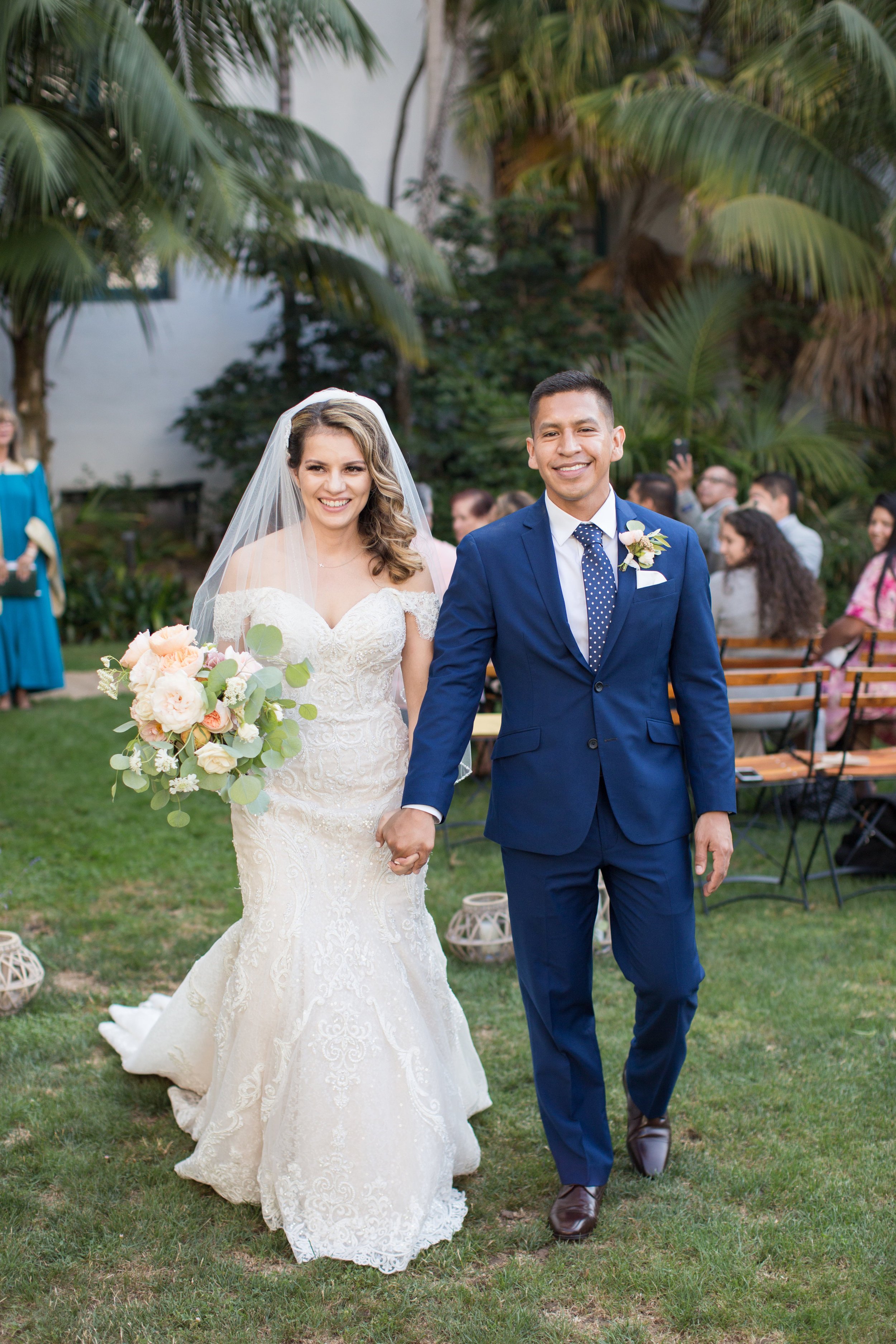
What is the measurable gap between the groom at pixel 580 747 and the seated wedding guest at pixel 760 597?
3.47 meters

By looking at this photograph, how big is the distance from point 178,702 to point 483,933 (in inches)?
92.7

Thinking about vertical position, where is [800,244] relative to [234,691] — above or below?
above

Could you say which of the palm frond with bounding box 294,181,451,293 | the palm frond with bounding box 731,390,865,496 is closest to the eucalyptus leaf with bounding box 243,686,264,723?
the palm frond with bounding box 731,390,865,496

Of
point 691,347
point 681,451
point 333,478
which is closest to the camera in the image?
point 333,478

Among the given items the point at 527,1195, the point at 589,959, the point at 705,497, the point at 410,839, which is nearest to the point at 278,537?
the point at 410,839

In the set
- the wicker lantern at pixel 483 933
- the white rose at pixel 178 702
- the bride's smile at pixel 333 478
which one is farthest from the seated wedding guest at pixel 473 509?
the white rose at pixel 178 702

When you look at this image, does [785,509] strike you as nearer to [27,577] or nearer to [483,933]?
[483,933]

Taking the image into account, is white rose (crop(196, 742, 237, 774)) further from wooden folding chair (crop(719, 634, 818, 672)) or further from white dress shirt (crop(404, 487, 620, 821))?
wooden folding chair (crop(719, 634, 818, 672))

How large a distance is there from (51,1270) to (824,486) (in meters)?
11.8

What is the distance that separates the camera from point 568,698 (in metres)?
3.04

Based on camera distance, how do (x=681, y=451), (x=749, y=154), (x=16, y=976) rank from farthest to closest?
1. (x=749, y=154)
2. (x=681, y=451)
3. (x=16, y=976)

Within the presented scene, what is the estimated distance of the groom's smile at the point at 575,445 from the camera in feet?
9.87

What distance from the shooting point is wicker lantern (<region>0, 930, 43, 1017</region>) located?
14.7ft

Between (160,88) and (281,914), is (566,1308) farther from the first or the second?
(160,88)
